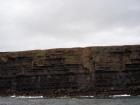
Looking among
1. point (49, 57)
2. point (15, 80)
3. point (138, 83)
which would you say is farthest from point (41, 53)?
point (138, 83)

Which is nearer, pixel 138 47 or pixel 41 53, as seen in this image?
pixel 138 47

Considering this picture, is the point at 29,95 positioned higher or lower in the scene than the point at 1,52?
lower

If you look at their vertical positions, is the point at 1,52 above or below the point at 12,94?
above

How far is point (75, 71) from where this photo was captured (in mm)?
Answer: 29250

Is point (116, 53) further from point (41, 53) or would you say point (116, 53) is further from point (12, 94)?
point (12, 94)

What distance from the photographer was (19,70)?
30953 millimetres

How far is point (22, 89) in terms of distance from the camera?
31.2 meters

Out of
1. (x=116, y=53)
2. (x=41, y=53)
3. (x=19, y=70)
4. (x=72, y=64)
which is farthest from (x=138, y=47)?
(x=19, y=70)

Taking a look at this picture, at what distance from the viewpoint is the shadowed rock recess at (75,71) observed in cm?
2812

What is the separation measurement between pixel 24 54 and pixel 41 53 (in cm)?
138

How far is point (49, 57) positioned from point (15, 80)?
3.54 m

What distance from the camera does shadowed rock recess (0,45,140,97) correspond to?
28125 mm

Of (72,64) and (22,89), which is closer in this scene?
(72,64)

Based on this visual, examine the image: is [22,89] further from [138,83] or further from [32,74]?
[138,83]
